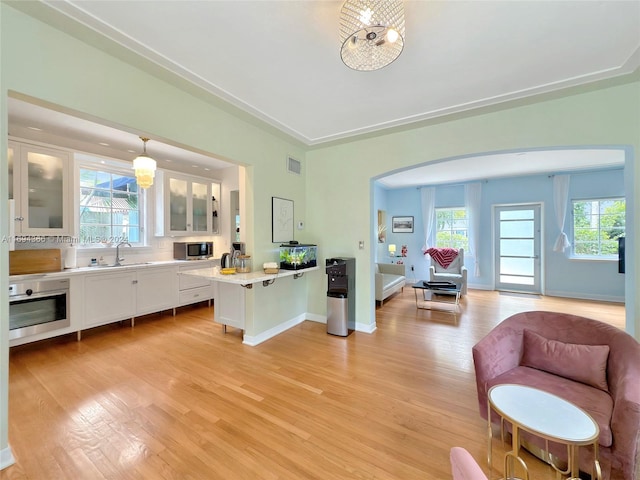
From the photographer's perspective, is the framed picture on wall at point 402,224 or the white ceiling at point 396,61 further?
the framed picture on wall at point 402,224

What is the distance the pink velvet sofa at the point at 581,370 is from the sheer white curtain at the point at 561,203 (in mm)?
4806

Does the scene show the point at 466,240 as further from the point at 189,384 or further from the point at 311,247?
the point at 189,384

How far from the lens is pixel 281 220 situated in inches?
145

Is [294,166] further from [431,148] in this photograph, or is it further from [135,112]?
[135,112]

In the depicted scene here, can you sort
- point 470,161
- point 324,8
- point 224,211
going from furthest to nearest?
point 224,211
point 470,161
point 324,8

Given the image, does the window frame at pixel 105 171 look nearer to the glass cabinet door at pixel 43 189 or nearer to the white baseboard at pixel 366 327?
the glass cabinet door at pixel 43 189

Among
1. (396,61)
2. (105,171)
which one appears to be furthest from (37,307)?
(396,61)

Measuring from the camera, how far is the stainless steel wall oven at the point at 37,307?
2846 millimetres

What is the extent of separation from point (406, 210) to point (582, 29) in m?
5.58

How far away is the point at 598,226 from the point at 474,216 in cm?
222

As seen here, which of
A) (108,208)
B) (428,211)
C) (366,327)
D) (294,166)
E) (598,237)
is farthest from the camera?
(428,211)

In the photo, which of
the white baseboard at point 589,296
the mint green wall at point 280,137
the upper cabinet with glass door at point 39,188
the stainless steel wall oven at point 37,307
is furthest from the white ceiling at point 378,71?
the white baseboard at point 589,296

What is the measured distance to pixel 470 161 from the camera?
4.78m

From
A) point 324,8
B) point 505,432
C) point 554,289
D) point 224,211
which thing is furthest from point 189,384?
point 554,289
